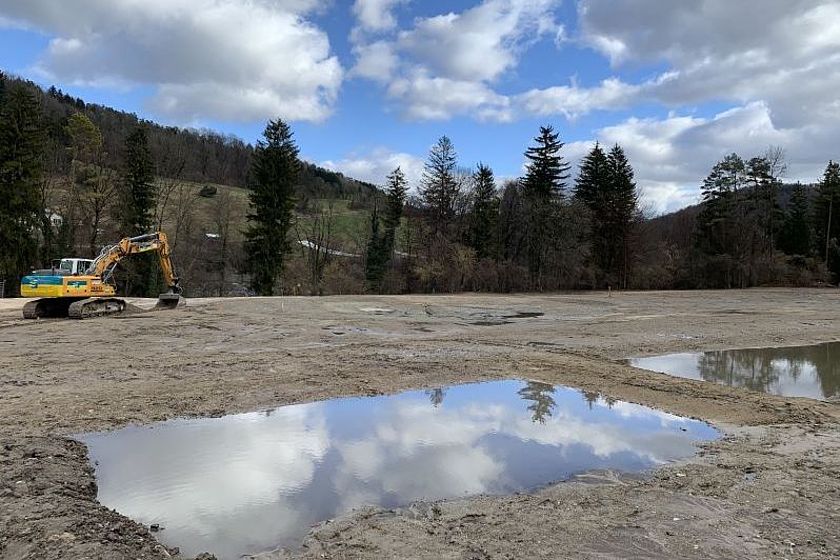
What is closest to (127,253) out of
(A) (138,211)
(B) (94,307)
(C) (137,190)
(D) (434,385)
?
(B) (94,307)

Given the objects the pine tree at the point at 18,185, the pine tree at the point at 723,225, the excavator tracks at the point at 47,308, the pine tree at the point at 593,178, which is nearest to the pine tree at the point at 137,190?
the pine tree at the point at 18,185

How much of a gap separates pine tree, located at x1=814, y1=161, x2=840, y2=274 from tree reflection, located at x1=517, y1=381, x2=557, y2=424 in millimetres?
59231

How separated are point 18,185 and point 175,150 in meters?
20.6

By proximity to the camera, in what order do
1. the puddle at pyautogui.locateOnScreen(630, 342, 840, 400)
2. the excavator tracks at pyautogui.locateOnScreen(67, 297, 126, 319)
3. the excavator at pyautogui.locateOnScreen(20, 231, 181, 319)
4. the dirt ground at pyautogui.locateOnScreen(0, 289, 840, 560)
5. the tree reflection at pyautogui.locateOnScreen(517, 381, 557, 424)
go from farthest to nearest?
the excavator tracks at pyautogui.locateOnScreen(67, 297, 126, 319) → the excavator at pyautogui.locateOnScreen(20, 231, 181, 319) → the puddle at pyautogui.locateOnScreen(630, 342, 840, 400) → the tree reflection at pyautogui.locateOnScreen(517, 381, 557, 424) → the dirt ground at pyautogui.locateOnScreen(0, 289, 840, 560)

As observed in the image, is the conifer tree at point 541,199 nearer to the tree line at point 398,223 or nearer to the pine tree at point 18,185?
the tree line at point 398,223

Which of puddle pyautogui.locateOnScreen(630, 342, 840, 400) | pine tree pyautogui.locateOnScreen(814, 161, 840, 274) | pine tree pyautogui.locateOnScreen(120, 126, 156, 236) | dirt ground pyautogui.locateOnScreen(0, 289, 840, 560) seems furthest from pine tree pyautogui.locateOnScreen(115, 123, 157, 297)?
pine tree pyautogui.locateOnScreen(814, 161, 840, 274)

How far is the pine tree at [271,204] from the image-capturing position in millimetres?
41844

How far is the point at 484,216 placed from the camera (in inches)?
1912

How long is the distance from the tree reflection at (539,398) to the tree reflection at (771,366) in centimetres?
393

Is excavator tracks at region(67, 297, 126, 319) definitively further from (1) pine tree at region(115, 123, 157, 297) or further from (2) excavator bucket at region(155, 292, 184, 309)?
(1) pine tree at region(115, 123, 157, 297)

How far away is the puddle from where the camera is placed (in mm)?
11945

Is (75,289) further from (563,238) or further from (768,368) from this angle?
(563,238)

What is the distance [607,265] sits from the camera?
50.4m

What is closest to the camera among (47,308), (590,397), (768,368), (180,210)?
(590,397)
